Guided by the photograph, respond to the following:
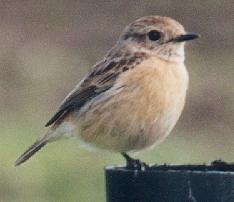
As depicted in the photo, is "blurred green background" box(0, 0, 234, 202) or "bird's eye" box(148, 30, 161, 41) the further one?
"blurred green background" box(0, 0, 234, 202)

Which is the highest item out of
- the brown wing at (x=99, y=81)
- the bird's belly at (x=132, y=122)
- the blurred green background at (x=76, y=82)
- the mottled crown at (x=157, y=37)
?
the mottled crown at (x=157, y=37)

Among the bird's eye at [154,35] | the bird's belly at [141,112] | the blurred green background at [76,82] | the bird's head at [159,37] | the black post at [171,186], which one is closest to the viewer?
the black post at [171,186]

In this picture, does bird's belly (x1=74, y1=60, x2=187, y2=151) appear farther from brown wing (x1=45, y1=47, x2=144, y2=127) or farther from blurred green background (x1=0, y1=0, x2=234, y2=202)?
blurred green background (x1=0, y1=0, x2=234, y2=202)

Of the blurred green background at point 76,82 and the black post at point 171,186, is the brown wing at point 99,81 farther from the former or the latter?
the black post at point 171,186

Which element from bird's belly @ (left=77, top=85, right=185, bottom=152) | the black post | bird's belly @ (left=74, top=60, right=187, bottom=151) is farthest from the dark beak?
the black post

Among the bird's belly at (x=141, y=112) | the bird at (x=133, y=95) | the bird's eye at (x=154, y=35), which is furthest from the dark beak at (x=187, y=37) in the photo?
the bird's belly at (x=141, y=112)

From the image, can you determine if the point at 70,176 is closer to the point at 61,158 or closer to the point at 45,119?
the point at 61,158

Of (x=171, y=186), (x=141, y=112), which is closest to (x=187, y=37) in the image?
(x=141, y=112)
